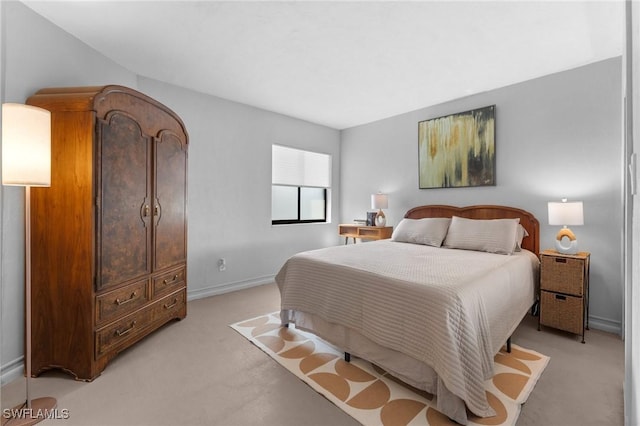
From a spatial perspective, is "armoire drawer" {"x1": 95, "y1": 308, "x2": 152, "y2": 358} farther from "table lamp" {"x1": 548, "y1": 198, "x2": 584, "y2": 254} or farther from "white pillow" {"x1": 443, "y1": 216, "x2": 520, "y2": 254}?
"table lamp" {"x1": 548, "y1": 198, "x2": 584, "y2": 254}

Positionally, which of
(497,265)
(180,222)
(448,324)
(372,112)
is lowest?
(448,324)

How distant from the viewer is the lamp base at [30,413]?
1.54 metres

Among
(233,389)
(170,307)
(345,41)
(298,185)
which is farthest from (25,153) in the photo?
(298,185)

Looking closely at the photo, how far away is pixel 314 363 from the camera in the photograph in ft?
6.97

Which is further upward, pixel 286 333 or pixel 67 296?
pixel 67 296

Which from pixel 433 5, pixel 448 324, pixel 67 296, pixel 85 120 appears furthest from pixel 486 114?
pixel 67 296

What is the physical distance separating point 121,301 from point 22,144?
1210 mm

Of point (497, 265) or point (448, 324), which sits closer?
point (448, 324)

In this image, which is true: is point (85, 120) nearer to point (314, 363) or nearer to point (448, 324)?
point (314, 363)

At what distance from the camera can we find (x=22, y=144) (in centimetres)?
155

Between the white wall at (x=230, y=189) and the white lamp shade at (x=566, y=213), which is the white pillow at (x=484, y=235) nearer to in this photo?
the white lamp shade at (x=566, y=213)

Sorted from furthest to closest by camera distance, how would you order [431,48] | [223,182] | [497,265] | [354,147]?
[354,147] < [223,182] < [431,48] < [497,265]

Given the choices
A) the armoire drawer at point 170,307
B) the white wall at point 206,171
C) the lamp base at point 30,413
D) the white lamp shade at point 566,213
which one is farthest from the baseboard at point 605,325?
the lamp base at point 30,413

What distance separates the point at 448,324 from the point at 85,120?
260 cm
